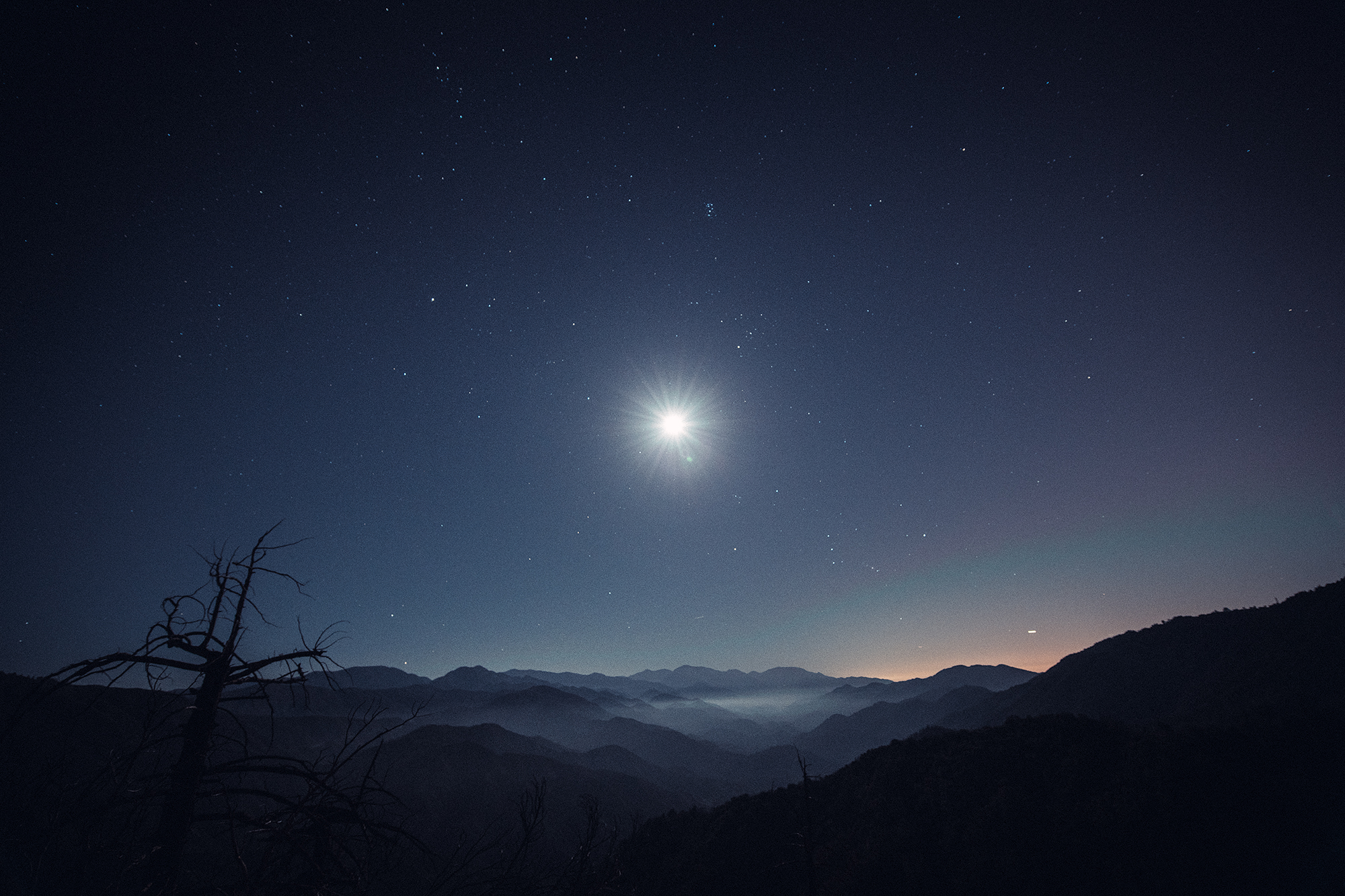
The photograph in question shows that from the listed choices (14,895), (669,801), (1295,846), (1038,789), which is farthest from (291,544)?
(669,801)

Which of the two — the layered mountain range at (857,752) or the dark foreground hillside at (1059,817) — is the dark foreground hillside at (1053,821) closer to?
the dark foreground hillside at (1059,817)

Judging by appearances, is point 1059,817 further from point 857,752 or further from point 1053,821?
point 857,752

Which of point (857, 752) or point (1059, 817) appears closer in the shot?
point (1059, 817)

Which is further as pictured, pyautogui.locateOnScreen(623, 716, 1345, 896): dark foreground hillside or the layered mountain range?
the layered mountain range

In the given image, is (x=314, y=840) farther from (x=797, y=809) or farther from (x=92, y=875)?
(x=797, y=809)

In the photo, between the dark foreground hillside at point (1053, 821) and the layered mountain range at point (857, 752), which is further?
the layered mountain range at point (857, 752)

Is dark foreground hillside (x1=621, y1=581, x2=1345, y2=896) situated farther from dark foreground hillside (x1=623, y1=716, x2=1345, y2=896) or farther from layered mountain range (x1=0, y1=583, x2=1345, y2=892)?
layered mountain range (x1=0, y1=583, x2=1345, y2=892)

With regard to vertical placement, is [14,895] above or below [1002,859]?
above

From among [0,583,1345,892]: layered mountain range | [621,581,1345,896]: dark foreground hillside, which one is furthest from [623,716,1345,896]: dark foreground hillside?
[0,583,1345,892]: layered mountain range

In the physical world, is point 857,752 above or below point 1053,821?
below

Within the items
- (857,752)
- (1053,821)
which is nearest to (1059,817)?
(1053,821)

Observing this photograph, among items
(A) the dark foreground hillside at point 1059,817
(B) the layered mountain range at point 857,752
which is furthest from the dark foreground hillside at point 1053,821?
(B) the layered mountain range at point 857,752
